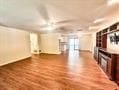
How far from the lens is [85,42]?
12977mm

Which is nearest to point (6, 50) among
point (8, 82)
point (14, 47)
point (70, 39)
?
point (14, 47)

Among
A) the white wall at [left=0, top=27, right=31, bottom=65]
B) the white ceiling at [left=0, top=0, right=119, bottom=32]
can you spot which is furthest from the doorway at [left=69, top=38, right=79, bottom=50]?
the white ceiling at [left=0, top=0, right=119, bottom=32]

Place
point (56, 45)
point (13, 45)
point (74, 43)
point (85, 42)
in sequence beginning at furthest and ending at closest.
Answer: point (74, 43) → point (85, 42) → point (56, 45) → point (13, 45)

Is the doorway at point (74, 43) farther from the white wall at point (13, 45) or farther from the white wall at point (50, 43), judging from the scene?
the white wall at point (13, 45)

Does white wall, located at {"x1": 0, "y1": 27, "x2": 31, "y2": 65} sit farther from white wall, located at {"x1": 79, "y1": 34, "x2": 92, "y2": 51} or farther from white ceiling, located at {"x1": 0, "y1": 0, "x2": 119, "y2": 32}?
white wall, located at {"x1": 79, "y1": 34, "x2": 92, "y2": 51}

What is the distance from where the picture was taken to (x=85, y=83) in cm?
322

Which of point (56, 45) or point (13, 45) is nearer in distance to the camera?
point (13, 45)

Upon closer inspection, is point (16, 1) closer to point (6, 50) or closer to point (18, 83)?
point (18, 83)

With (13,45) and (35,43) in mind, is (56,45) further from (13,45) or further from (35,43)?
(13,45)

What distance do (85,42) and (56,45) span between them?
4.73 meters

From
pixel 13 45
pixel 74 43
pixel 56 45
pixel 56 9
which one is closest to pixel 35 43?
pixel 56 45

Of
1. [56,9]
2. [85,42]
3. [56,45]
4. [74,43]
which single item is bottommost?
[56,45]

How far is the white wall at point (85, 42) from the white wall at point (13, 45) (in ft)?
24.6

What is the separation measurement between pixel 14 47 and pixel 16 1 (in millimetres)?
4904
